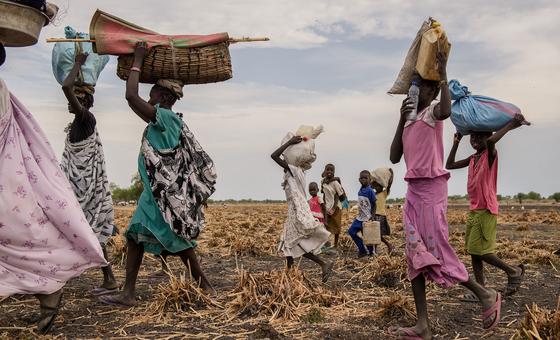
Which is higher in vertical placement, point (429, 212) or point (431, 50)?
point (431, 50)

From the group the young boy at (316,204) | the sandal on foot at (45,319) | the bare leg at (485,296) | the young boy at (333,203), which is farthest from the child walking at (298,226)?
the young boy at (333,203)

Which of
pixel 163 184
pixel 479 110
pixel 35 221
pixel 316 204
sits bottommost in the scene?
pixel 35 221

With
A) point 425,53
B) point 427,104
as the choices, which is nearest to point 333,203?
point 427,104

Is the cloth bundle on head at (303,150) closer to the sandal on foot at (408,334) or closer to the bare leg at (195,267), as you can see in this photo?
the bare leg at (195,267)

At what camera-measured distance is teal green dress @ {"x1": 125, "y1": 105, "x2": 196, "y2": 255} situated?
590 centimetres

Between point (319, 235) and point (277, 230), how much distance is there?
9382 millimetres

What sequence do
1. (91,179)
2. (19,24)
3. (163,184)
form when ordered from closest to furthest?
1. (19,24)
2. (163,184)
3. (91,179)

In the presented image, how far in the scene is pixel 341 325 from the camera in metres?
5.40

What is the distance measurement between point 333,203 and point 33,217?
7780mm

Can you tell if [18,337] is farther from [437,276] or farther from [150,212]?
[437,276]

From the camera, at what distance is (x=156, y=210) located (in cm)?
593

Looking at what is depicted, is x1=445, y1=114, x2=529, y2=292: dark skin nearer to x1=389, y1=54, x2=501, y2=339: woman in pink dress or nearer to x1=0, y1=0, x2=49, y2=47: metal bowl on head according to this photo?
x1=389, y1=54, x2=501, y2=339: woman in pink dress

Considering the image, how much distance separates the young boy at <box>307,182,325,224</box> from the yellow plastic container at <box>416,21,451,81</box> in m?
5.77

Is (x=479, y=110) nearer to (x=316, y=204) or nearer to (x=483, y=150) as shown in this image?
(x=483, y=150)
